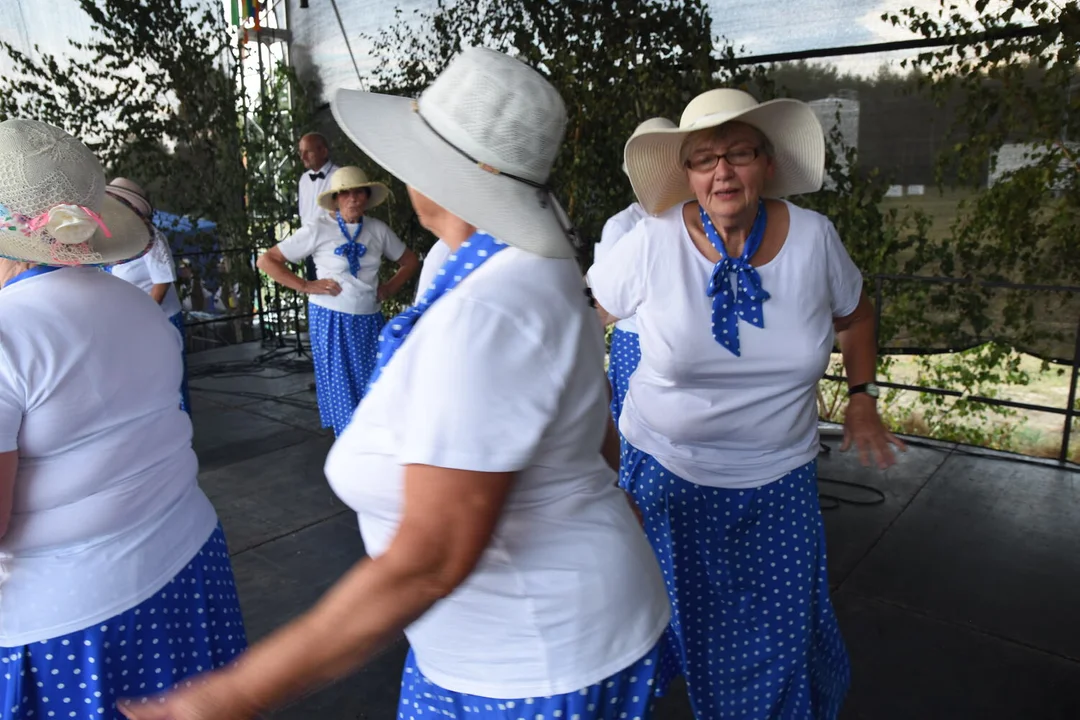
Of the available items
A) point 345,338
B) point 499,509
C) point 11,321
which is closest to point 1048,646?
point 499,509

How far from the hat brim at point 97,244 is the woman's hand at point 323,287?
8.40ft

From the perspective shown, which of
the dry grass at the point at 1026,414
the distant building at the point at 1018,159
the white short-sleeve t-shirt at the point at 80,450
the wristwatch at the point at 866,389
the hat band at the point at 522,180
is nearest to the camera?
the hat band at the point at 522,180

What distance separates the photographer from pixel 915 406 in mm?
5492

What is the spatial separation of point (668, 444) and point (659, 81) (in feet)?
12.8

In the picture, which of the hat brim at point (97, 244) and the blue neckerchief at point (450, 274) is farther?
the hat brim at point (97, 244)

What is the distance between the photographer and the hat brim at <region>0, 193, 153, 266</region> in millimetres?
1373

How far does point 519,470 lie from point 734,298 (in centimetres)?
101

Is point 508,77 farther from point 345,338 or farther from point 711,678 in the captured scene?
point 345,338

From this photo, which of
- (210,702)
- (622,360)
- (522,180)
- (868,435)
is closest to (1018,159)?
(622,360)

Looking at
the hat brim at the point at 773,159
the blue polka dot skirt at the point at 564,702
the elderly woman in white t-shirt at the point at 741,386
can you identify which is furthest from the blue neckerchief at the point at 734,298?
the blue polka dot skirt at the point at 564,702

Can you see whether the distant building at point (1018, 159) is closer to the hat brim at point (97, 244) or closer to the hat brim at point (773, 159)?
the hat brim at point (773, 159)

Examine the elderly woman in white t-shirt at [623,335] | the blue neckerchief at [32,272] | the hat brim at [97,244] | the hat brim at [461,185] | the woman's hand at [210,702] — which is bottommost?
the elderly woman in white t-shirt at [623,335]

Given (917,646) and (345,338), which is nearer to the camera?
(917,646)

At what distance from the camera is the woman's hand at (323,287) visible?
14.4 ft
